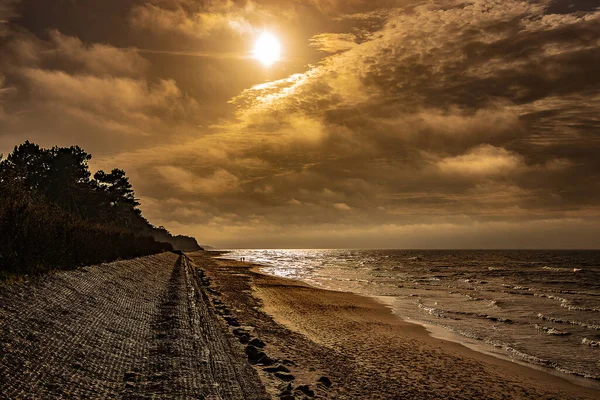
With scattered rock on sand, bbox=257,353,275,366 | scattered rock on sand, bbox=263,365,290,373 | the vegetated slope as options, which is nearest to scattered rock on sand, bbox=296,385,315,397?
the vegetated slope

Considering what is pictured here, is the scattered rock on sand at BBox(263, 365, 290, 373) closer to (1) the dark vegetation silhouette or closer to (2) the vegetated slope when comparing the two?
(2) the vegetated slope

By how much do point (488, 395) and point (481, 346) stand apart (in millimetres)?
7470

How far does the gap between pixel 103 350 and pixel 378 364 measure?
9.25 meters

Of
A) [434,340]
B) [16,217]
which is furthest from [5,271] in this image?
[434,340]

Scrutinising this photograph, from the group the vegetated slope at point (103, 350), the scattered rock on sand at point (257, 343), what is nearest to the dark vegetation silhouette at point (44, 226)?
the vegetated slope at point (103, 350)

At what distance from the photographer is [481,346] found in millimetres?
18688

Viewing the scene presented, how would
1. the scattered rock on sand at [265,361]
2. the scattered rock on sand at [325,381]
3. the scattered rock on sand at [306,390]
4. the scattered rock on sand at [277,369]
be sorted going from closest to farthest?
the scattered rock on sand at [306,390]
the scattered rock on sand at [325,381]
the scattered rock on sand at [277,369]
the scattered rock on sand at [265,361]

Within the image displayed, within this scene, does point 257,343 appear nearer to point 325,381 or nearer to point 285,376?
point 285,376

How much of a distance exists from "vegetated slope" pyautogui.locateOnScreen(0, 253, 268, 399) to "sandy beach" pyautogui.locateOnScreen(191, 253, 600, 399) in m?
1.80

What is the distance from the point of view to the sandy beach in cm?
1157

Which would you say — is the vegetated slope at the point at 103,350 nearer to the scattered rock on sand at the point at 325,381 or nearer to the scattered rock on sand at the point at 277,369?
the scattered rock on sand at the point at 277,369

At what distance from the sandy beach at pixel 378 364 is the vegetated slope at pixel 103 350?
5.92ft

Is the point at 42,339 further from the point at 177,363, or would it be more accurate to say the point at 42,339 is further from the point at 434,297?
the point at 434,297

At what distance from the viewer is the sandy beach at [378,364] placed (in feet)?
38.0
